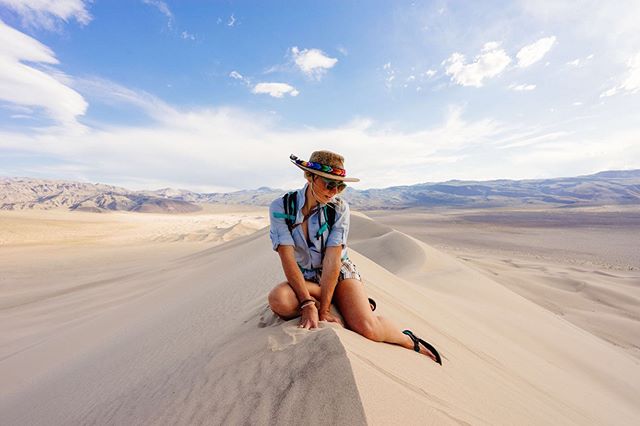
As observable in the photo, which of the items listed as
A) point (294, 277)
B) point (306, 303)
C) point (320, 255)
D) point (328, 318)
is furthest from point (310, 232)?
point (328, 318)

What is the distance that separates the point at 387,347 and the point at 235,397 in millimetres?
950

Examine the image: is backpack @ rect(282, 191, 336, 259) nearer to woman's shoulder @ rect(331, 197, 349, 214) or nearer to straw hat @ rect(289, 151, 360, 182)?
woman's shoulder @ rect(331, 197, 349, 214)

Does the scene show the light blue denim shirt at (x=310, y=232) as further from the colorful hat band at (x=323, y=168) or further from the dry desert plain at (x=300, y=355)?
the dry desert plain at (x=300, y=355)

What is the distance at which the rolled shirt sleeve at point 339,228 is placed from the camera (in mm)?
1982

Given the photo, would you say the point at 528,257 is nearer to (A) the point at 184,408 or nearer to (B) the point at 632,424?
(B) the point at 632,424

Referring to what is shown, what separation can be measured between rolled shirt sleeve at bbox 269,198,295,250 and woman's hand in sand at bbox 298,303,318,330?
404 millimetres

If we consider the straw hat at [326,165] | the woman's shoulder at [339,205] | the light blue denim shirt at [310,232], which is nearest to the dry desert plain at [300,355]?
the light blue denim shirt at [310,232]

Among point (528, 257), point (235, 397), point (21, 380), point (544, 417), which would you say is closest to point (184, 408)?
point (235, 397)

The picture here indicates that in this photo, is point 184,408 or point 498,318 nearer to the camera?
point 184,408

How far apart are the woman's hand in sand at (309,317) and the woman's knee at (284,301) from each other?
12 cm

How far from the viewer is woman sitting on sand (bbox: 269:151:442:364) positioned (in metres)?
1.88

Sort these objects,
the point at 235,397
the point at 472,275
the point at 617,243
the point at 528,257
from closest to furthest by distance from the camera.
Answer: the point at 235,397 < the point at 472,275 < the point at 528,257 < the point at 617,243

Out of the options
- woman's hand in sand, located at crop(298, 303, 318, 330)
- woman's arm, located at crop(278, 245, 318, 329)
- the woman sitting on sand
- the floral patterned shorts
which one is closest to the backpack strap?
the woman sitting on sand

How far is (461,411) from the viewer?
1.44 meters
